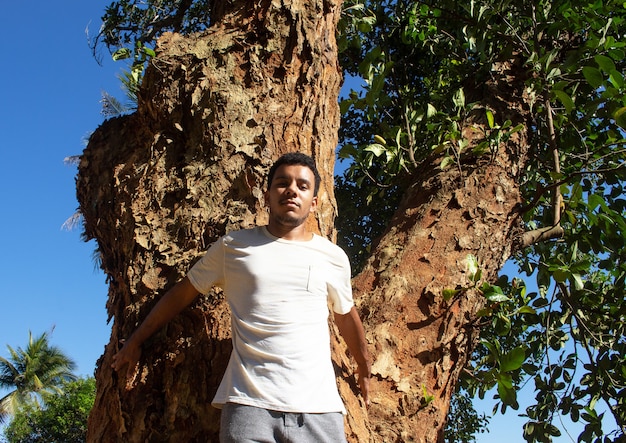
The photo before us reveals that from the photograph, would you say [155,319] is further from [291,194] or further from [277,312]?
[291,194]

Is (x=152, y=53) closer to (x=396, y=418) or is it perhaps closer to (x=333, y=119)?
(x=333, y=119)

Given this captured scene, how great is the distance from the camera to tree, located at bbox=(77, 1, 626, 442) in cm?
245

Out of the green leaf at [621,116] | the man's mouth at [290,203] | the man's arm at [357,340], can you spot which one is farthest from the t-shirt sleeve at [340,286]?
the green leaf at [621,116]

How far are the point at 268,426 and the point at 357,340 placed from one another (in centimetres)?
79

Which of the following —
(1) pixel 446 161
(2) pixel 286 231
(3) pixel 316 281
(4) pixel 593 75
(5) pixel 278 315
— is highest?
(4) pixel 593 75

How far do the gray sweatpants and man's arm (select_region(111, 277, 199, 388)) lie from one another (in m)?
0.49

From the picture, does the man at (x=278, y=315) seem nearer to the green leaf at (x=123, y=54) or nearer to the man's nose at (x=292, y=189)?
the man's nose at (x=292, y=189)

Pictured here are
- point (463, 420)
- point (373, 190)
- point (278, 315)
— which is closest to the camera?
point (278, 315)

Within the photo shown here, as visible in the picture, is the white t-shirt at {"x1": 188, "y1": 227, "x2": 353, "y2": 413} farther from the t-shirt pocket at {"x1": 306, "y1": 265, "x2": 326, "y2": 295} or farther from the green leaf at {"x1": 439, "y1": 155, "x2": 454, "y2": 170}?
the green leaf at {"x1": 439, "y1": 155, "x2": 454, "y2": 170}

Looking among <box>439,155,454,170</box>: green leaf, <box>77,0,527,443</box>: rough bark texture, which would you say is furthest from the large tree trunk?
<box>439,155,454,170</box>: green leaf

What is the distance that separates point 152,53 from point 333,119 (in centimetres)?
95

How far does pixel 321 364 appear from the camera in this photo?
211 centimetres

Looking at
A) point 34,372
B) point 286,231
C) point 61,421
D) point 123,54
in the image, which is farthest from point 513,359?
point 34,372

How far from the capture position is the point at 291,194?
2.26 metres
